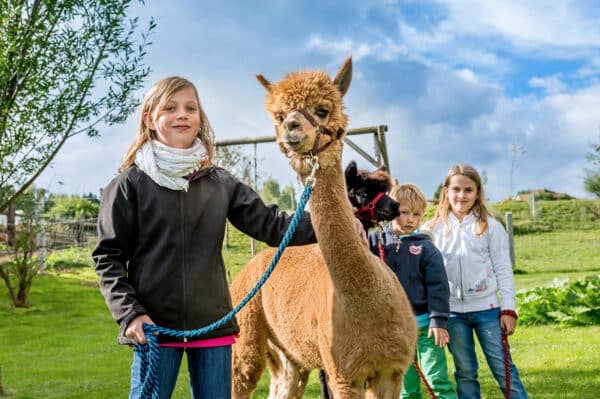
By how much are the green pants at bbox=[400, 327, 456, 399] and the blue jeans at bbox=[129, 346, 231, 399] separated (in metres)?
2.13

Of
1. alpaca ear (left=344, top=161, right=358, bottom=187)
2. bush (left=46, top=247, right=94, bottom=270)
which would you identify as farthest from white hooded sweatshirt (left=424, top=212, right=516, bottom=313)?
bush (left=46, top=247, right=94, bottom=270)

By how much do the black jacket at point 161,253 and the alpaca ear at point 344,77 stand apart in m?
1.01

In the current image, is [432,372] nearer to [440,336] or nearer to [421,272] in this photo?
[440,336]

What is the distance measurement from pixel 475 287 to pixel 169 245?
2.65 m

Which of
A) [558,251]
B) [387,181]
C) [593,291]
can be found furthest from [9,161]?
[558,251]

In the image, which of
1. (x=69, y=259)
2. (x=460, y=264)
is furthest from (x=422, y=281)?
(x=69, y=259)

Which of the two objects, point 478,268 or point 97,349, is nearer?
point 478,268

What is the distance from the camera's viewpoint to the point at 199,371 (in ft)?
9.52

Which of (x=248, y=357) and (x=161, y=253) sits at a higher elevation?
(x=161, y=253)

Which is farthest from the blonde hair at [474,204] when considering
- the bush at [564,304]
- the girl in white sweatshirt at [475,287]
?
the bush at [564,304]

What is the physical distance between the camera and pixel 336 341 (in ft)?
11.2

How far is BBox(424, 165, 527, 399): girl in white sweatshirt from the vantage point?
458 centimetres

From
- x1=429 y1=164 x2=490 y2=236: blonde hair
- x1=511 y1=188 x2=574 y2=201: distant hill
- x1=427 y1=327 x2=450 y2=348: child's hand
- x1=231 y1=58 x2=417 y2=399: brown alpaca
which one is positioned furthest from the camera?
x1=511 y1=188 x2=574 y2=201: distant hill

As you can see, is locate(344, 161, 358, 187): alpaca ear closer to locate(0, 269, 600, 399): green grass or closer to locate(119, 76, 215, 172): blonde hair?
locate(119, 76, 215, 172): blonde hair
